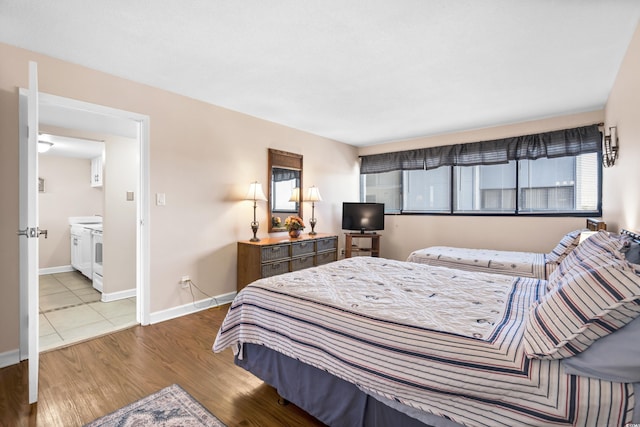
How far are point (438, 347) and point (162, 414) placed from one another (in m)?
1.56

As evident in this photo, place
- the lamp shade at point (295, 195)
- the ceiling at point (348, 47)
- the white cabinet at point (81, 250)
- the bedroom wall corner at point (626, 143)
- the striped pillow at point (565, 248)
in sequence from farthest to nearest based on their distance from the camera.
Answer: the white cabinet at point (81, 250), the lamp shade at point (295, 195), the striped pillow at point (565, 248), the bedroom wall corner at point (626, 143), the ceiling at point (348, 47)

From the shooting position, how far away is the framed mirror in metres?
4.28

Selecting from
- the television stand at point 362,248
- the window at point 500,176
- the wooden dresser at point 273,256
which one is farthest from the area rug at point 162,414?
the window at point 500,176

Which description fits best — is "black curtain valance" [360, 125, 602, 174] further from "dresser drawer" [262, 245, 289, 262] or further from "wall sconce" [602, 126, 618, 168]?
"dresser drawer" [262, 245, 289, 262]

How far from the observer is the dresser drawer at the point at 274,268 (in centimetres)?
364

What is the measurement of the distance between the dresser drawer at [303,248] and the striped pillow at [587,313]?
9.81ft

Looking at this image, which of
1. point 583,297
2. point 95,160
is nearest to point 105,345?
point 583,297

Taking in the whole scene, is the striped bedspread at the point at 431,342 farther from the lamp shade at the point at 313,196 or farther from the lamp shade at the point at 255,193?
the lamp shade at the point at 313,196

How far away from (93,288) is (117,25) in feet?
12.7

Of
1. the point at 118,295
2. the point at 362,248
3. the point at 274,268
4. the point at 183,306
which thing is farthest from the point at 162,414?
the point at 362,248

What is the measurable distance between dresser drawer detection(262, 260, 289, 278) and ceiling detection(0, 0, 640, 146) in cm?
188

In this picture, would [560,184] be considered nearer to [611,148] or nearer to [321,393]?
[611,148]

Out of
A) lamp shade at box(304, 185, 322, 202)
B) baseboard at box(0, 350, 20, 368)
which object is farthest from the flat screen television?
baseboard at box(0, 350, 20, 368)

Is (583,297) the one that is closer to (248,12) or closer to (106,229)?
(248,12)
